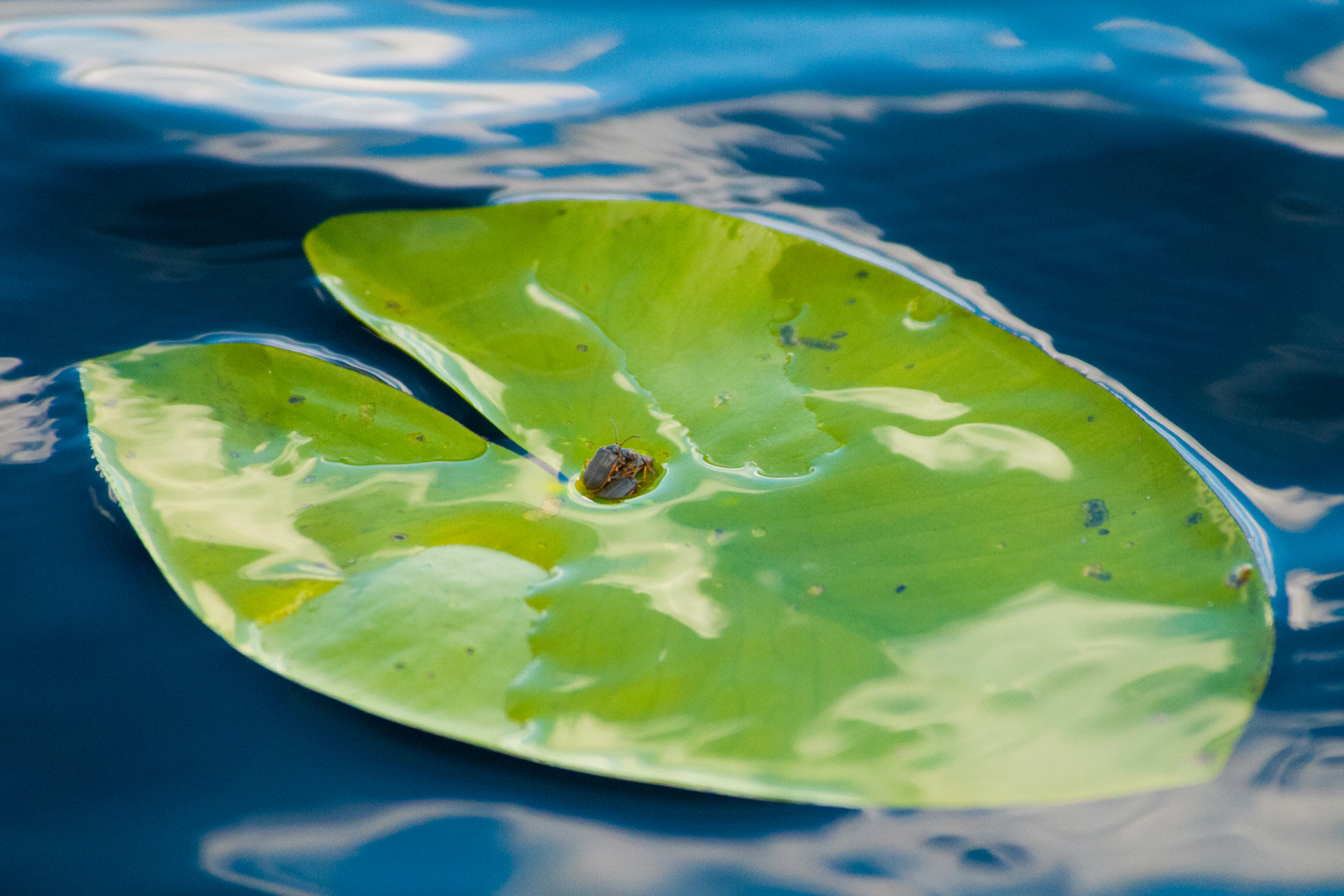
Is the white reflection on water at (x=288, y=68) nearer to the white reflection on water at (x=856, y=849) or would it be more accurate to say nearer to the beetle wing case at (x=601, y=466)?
the beetle wing case at (x=601, y=466)

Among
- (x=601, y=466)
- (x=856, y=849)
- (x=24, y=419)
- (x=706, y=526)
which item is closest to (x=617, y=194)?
(x=601, y=466)

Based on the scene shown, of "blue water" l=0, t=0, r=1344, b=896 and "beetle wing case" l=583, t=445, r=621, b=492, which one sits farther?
"beetle wing case" l=583, t=445, r=621, b=492

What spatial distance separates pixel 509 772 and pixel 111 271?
134cm

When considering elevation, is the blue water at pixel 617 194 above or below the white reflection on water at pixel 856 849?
above

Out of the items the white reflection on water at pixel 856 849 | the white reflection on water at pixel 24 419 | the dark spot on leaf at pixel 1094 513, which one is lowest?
the white reflection on water at pixel 856 849

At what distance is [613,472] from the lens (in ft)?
4.18

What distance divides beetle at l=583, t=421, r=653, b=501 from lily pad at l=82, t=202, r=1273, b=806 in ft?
0.09

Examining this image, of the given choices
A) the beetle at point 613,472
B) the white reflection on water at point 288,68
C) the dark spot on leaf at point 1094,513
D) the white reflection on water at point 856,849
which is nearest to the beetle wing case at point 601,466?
the beetle at point 613,472

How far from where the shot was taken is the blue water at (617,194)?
92 cm

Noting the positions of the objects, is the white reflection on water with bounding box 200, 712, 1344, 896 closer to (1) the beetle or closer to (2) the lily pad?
(2) the lily pad

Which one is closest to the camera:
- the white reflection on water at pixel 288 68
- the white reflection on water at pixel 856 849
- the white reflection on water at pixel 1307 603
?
the white reflection on water at pixel 856 849

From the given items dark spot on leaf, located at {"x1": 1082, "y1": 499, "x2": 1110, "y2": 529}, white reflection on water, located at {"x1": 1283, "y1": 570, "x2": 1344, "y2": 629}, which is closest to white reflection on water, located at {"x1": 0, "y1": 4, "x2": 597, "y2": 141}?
dark spot on leaf, located at {"x1": 1082, "y1": 499, "x2": 1110, "y2": 529}

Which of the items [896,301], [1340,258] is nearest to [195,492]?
[896,301]

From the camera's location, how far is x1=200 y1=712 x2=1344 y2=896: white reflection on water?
894 millimetres
